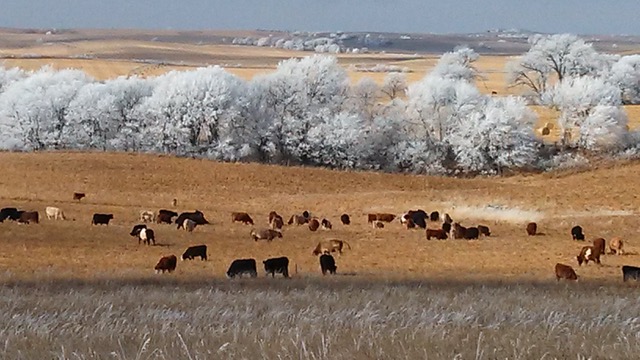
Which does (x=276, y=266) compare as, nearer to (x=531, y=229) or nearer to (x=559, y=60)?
(x=531, y=229)

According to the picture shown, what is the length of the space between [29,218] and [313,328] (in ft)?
105

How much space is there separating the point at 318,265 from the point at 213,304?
16.1 metres

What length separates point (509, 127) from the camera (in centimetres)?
7944

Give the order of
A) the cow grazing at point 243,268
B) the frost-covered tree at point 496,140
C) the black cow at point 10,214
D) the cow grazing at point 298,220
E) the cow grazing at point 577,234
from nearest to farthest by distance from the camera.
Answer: the cow grazing at point 243,268 < the cow grazing at point 577,234 < the black cow at point 10,214 < the cow grazing at point 298,220 < the frost-covered tree at point 496,140

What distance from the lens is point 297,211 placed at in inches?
1783

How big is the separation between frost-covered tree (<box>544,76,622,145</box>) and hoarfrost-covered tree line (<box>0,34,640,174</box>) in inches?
5.6

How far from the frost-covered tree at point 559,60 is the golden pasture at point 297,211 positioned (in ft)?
168

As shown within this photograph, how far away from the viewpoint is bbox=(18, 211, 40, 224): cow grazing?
1404 inches

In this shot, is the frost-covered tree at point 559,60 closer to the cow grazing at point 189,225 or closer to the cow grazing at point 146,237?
the cow grazing at point 189,225

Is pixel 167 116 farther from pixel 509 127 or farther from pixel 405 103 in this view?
pixel 509 127

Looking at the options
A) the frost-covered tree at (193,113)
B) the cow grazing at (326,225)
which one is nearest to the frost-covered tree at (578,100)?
the frost-covered tree at (193,113)

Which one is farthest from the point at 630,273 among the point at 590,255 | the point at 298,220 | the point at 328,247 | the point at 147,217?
the point at 147,217

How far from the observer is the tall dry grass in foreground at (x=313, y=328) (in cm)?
500

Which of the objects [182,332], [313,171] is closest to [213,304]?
[182,332]
